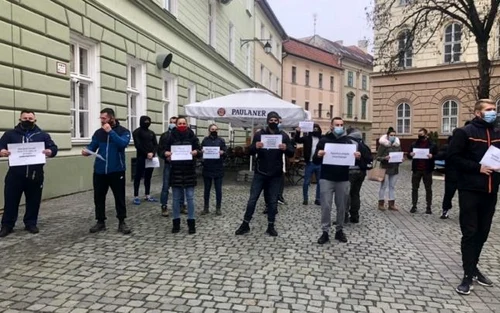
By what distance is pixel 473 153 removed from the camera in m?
4.65

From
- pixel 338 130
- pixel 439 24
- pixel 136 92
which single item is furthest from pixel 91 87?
pixel 439 24

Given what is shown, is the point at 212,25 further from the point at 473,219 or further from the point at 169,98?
the point at 473,219

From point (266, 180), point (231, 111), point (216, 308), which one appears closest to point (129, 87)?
point (231, 111)

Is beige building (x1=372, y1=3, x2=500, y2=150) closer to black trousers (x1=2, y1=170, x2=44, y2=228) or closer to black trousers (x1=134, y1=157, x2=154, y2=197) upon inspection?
black trousers (x1=134, y1=157, x2=154, y2=197)

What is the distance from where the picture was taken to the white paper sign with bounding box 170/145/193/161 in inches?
266

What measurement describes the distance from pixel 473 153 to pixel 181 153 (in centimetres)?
405

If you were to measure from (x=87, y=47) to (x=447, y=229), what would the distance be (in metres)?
9.35

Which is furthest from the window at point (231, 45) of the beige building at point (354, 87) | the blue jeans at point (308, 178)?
the beige building at point (354, 87)

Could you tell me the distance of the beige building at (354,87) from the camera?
63772 millimetres

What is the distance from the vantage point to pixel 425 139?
9.29 metres

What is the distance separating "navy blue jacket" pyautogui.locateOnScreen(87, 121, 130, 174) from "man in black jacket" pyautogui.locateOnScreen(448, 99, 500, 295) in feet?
14.9

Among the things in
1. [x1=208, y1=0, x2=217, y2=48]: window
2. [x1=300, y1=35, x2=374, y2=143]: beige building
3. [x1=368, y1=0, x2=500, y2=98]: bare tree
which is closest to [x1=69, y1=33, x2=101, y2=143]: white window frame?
[x1=208, y1=0, x2=217, y2=48]: window

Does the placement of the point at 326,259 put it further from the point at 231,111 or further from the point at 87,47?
the point at 87,47

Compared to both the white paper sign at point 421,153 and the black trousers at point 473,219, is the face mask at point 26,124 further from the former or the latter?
the white paper sign at point 421,153
